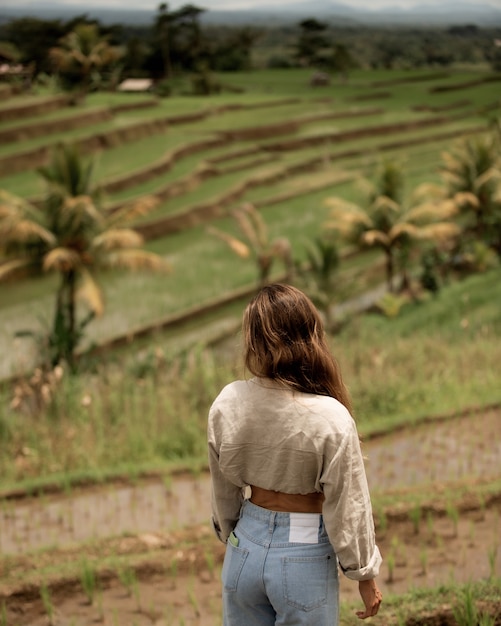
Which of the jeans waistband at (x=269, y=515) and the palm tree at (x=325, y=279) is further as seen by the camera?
the palm tree at (x=325, y=279)

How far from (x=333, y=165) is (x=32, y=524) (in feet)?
53.7

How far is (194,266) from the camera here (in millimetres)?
13680

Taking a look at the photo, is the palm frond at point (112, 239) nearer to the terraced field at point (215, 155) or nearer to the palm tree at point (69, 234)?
the palm tree at point (69, 234)

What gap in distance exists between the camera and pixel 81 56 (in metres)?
22.5

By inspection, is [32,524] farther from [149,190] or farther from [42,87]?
[42,87]

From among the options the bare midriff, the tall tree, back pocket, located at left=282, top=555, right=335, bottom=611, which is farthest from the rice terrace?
the tall tree

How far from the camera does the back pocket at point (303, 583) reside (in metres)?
1.69

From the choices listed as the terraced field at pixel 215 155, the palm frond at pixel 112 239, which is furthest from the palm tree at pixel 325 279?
the palm frond at pixel 112 239

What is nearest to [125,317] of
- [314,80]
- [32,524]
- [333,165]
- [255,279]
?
[255,279]

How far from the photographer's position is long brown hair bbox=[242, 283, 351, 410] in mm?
1690

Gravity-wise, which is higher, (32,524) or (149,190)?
(32,524)

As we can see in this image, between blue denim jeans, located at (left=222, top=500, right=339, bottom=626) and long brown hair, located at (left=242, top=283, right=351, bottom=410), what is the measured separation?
0.82 feet

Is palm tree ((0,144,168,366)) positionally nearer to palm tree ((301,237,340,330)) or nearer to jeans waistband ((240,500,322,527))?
palm tree ((301,237,340,330))

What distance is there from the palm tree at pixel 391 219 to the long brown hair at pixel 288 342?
11920mm
